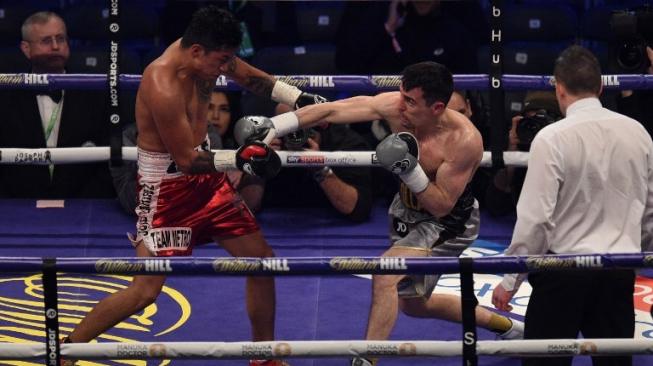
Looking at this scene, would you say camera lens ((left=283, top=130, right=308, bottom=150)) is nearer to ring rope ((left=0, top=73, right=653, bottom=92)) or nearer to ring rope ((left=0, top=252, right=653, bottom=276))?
ring rope ((left=0, top=73, right=653, bottom=92))

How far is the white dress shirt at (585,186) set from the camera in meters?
4.45

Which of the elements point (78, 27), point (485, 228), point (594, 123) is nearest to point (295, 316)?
point (485, 228)

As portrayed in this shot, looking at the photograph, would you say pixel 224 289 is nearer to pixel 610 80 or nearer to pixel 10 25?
pixel 610 80

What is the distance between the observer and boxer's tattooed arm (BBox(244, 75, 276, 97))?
587 cm

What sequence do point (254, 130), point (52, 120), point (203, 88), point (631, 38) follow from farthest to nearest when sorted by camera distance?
point (52, 120)
point (631, 38)
point (254, 130)
point (203, 88)

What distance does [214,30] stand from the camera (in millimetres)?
5164

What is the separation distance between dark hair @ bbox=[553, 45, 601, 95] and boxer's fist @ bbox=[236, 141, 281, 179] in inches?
49.0

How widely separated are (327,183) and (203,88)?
1.49 meters

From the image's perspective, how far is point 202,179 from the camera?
17.8 ft

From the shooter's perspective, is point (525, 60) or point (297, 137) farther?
point (525, 60)

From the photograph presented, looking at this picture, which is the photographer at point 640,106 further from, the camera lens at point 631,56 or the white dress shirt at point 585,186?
the white dress shirt at point 585,186

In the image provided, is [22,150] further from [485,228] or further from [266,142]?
[485,228]

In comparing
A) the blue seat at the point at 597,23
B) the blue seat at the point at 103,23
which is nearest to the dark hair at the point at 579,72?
the blue seat at the point at 597,23

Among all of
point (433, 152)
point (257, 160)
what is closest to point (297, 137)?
point (433, 152)
